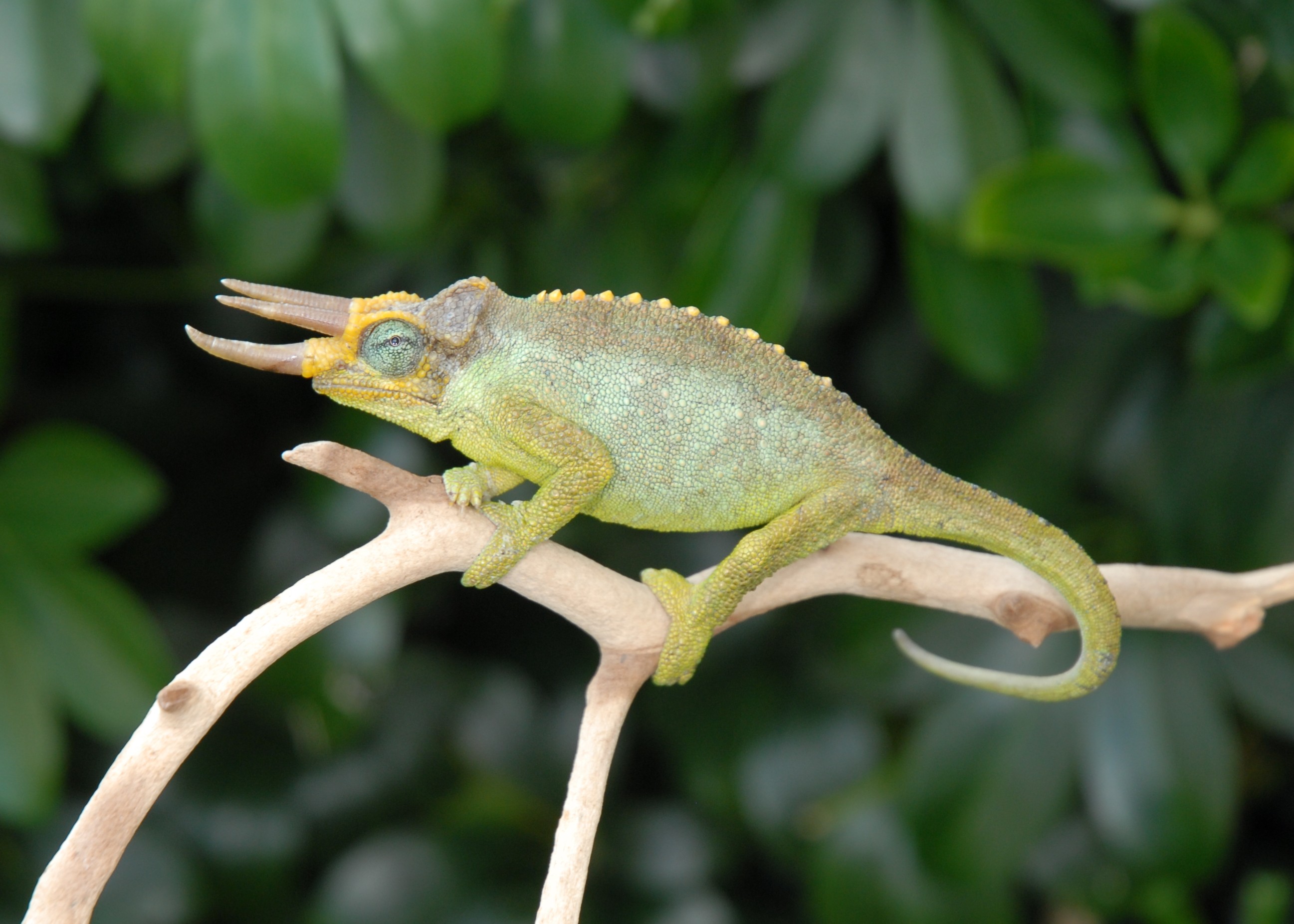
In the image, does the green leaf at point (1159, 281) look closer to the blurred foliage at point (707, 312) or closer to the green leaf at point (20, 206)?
the blurred foliage at point (707, 312)

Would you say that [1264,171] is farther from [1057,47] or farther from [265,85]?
[265,85]

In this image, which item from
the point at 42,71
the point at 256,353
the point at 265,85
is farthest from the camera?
the point at 42,71

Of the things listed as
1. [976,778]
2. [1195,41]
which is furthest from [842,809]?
[1195,41]

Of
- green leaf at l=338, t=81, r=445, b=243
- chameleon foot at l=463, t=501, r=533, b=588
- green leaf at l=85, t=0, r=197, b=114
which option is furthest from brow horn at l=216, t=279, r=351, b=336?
green leaf at l=338, t=81, r=445, b=243

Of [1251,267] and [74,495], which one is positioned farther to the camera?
[74,495]

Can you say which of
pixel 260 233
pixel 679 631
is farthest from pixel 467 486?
pixel 260 233

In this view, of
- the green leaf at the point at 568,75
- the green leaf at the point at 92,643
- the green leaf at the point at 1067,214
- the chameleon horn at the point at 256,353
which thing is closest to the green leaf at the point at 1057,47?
the green leaf at the point at 1067,214
